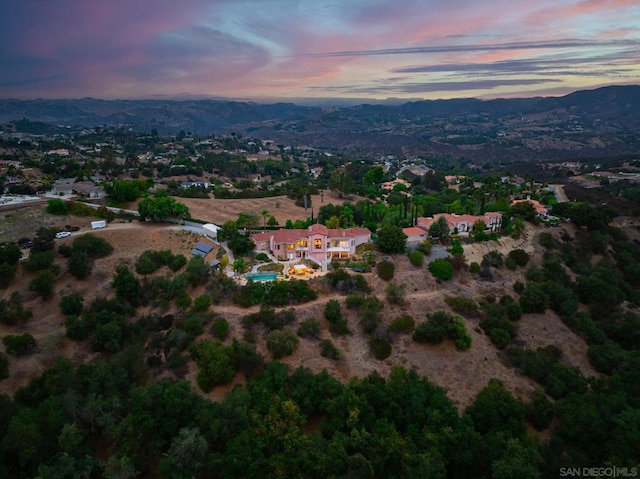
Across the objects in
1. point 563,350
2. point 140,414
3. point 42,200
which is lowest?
point 563,350

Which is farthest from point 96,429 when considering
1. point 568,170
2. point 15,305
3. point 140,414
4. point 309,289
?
point 568,170

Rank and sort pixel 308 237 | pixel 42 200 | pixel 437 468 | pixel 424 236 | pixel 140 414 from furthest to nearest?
pixel 42 200, pixel 424 236, pixel 308 237, pixel 140 414, pixel 437 468

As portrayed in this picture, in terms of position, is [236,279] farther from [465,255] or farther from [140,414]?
[465,255]

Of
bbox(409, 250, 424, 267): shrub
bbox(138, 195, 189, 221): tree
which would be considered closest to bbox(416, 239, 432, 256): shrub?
bbox(409, 250, 424, 267): shrub

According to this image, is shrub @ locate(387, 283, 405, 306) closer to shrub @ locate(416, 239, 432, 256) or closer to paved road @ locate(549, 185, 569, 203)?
shrub @ locate(416, 239, 432, 256)

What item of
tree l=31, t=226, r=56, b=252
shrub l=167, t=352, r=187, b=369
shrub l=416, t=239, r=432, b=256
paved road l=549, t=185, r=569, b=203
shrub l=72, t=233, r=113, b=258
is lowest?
shrub l=167, t=352, r=187, b=369

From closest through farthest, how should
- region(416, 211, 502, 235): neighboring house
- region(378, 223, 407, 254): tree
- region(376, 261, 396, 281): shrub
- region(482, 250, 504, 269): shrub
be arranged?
region(376, 261, 396, 281): shrub, region(378, 223, 407, 254): tree, region(482, 250, 504, 269): shrub, region(416, 211, 502, 235): neighboring house

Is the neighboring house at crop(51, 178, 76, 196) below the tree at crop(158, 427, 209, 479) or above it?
above
